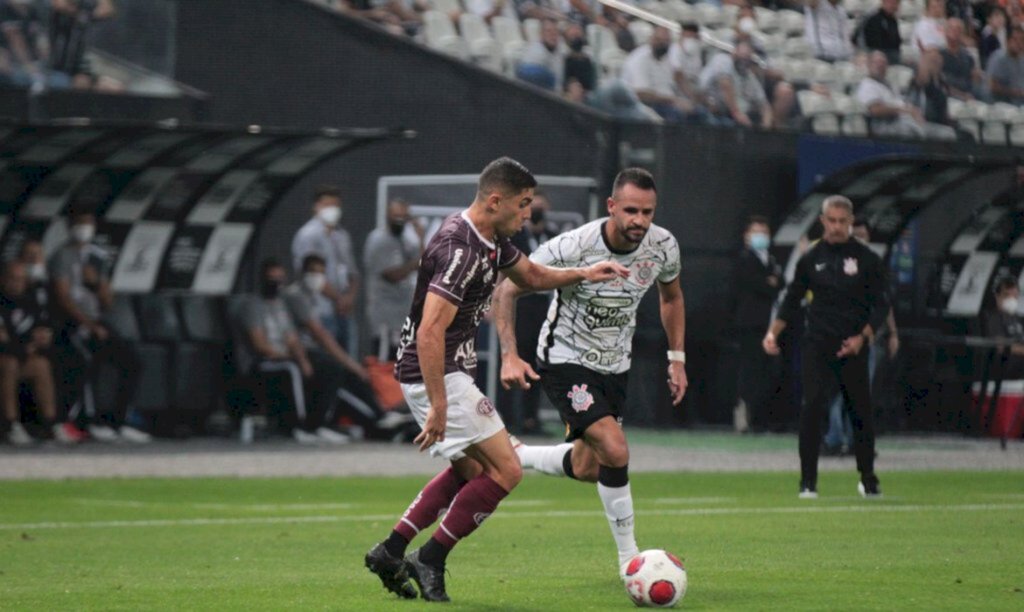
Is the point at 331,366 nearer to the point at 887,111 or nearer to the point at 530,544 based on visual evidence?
the point at 887,111

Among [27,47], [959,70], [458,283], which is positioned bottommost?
[458,283]

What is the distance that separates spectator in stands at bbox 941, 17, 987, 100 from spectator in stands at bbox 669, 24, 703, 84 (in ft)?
12.8

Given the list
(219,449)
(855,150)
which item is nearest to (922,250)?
(855,150)

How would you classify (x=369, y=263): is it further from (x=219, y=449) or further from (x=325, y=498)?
(x=325, y=498)

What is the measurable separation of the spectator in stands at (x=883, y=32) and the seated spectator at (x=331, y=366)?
8.39m

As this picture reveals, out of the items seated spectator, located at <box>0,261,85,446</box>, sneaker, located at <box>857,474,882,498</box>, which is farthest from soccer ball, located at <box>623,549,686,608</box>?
seated spectator, located at <box>0,261,85,446</box>

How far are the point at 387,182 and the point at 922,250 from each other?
7.37m

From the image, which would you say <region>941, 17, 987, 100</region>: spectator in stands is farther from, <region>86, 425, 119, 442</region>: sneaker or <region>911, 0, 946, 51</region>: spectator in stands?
<region>86, 425, 119, 442</region>: sneaker

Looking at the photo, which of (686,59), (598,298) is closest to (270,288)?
(686,59)

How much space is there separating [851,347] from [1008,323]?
364 inches

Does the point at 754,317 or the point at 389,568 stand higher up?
the point at 389,568

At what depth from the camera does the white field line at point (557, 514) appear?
1334cm

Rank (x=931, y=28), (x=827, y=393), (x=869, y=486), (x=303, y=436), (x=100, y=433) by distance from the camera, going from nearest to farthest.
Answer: (x=827, y=393) < (x=869, y=486) < (x=100, y=433) < (x=303, y=436) < (x=931, y=28)

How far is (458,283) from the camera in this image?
8688 millimetres
